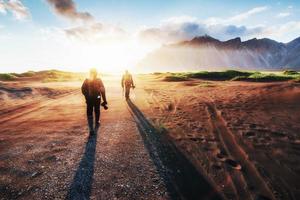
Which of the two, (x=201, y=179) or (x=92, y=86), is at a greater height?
(x=92, y=86)

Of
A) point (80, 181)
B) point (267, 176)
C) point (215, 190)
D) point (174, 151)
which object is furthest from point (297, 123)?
point (80, 181)

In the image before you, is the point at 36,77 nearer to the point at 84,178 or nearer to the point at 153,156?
the point at 153,156

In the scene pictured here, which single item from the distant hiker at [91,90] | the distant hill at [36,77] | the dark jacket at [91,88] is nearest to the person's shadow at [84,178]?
the distant hiker at [91,90]

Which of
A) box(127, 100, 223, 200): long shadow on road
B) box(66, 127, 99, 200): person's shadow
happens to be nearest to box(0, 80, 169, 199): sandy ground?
box(66, 127, 99, 200): person's shadow

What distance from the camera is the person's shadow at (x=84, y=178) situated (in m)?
4.48

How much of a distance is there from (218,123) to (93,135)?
15.8 ft

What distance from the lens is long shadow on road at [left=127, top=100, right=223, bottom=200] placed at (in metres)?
4.67

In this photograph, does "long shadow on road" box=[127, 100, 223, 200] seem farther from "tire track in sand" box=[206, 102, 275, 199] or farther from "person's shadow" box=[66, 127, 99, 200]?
"person's shadow" box=[66, 127, 99, 200]

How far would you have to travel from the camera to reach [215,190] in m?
4.84

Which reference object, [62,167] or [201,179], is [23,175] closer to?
[62,167]

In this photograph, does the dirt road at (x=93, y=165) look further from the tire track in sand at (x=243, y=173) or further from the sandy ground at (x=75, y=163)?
the tire track in sand at (x=243, y=173)

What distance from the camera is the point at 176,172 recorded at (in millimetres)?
5453

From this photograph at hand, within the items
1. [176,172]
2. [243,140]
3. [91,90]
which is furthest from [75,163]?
[243,140]

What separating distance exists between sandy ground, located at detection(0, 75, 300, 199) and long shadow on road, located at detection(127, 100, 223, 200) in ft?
0.07
